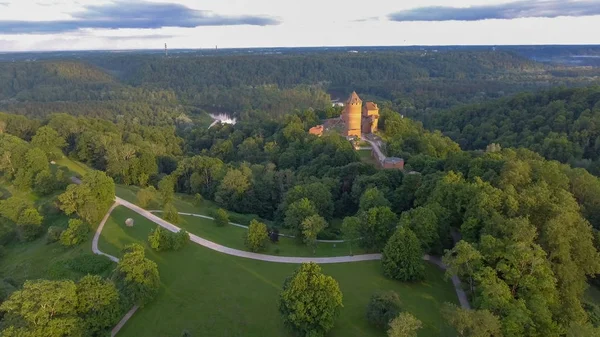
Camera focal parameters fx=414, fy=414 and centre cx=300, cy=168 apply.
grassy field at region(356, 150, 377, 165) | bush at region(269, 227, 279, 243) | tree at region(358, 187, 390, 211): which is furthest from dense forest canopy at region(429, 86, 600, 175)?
bush at region(269, 227, 279, 243)

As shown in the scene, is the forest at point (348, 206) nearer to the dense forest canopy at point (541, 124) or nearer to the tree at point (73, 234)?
the tree at point (73, 234)

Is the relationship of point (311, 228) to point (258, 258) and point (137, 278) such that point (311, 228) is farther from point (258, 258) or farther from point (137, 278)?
point (137, 278)

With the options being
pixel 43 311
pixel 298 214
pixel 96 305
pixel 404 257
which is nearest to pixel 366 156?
pixel 298 214

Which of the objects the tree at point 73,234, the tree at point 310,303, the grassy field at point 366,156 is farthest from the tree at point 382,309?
the grassy field at point 366,156

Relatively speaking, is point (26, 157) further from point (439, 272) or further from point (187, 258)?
point (439, 272)

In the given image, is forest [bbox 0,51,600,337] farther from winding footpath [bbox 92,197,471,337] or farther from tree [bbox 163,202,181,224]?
winding footpath [bbox 92,197,471,337]

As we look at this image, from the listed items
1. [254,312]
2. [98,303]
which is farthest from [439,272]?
[98,303]

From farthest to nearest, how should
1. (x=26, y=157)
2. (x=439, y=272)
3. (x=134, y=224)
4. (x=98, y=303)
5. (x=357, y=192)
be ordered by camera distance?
(x=26, y=157) → (x=357, y=192) → (x=134, y=224) → (x=439, y=272) → (x=98, y=303)

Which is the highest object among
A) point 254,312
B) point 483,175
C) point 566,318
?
point 483,175
